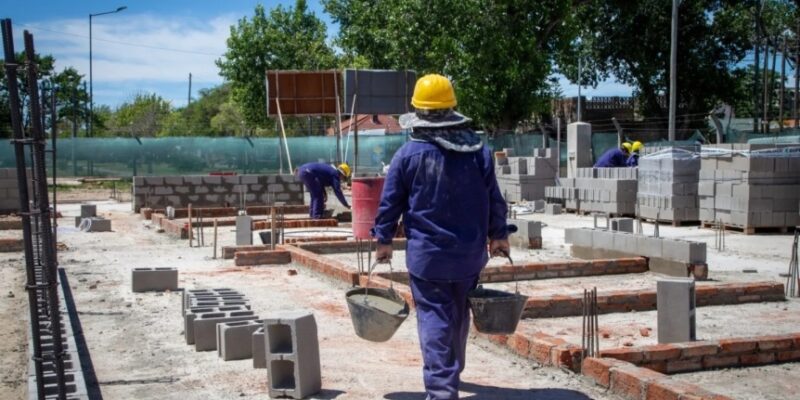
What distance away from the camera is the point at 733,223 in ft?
52.0

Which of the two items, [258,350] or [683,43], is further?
[683,43]

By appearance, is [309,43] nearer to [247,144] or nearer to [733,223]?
[247,144]

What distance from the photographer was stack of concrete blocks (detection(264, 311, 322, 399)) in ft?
17.0

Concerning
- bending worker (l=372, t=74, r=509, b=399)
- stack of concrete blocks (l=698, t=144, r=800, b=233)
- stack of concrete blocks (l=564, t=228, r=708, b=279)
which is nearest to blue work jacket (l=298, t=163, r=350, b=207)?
stack of concrete blocks (l=564, t=228, r=708, b=279)

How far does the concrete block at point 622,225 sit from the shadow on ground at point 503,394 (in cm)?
757

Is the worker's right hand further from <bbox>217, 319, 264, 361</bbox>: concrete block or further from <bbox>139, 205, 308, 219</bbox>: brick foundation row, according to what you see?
<bbox>139, 205, 308, 219</bbox>: brick foundation row

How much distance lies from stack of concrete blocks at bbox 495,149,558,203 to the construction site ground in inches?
364

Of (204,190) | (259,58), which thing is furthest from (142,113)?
(204,190)

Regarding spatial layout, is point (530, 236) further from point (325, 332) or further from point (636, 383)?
point (636, 383)

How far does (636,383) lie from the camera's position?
16.7 ft

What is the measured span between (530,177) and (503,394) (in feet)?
58.2

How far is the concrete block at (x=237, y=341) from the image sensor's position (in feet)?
20.3

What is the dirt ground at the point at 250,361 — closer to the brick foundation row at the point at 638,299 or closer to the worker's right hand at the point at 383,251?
the worker's right hand at the point at 383,251

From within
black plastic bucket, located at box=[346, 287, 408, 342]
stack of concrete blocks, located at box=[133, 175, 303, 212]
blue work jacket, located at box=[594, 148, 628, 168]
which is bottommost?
black plastic bucket, located at box=[346, 287, 408, 342]
